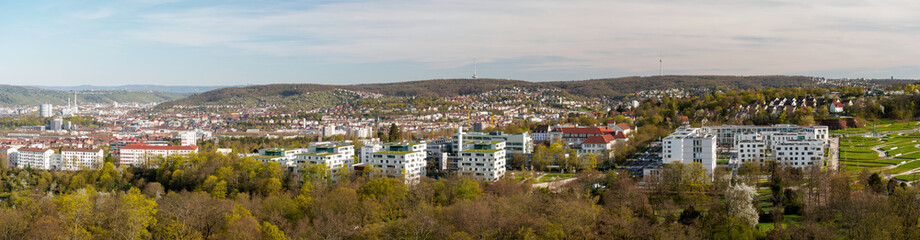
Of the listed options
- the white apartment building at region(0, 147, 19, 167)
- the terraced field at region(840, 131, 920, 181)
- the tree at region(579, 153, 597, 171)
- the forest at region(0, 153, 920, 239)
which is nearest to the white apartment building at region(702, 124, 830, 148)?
the terraced field at region(840, 131, 920, 181)

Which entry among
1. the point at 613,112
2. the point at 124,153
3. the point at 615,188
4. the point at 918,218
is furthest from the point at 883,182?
the point at 124,153

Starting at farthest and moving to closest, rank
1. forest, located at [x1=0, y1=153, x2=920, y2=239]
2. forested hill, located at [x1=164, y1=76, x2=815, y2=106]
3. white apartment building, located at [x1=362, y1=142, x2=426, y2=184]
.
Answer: forested hill, located at [x1=164, y1=76, x2=815, y2=106]
white apartment building, located at [x1=362, y1=142, x2=426, y2=184]
forest, located at [x1=0, y1=153, x2=920, y2=239]

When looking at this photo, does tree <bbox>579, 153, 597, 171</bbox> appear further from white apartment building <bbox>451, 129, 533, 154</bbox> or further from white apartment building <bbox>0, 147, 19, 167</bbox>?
white apartment building <bbox>0, 147, 19, 167</bbox>

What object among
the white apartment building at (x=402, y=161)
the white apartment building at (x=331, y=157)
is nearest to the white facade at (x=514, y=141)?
the white apartment building at (x=402, y=161)

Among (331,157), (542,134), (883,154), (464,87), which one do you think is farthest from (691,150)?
(464,87)

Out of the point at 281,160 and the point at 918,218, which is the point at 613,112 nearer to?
the point at 281,160

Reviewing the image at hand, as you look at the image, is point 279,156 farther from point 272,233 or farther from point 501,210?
point 501,210
